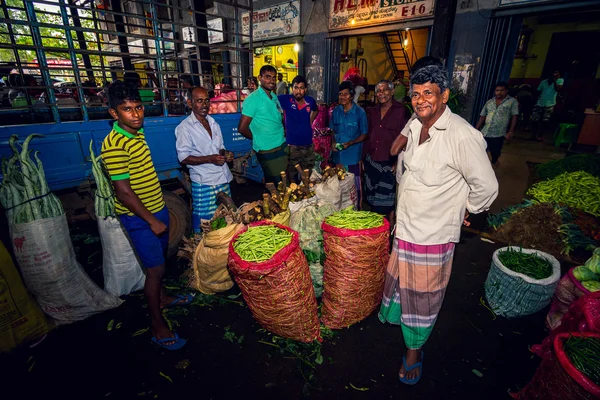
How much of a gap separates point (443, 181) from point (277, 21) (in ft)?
42.6

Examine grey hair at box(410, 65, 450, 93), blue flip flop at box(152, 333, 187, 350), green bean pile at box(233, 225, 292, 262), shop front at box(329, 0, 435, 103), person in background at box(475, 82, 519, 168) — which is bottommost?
blue flip flop at box(152, 333, 187, 350)

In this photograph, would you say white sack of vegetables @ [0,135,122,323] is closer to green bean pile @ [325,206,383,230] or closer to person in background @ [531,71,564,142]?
green bean pile @ [325,206,383,230]

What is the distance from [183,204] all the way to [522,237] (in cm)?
521

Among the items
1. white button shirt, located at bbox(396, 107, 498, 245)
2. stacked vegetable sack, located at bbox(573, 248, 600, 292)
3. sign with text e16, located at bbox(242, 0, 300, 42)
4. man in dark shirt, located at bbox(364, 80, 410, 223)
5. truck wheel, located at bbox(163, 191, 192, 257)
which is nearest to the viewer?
white button shirt, located at bbox(396, 107, 498, 245)

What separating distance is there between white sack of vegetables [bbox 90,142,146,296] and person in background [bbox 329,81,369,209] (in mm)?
3362

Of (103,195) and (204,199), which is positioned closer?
(103,195)

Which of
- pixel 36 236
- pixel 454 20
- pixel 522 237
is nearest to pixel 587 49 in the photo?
pixel 454 20

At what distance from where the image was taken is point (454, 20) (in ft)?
26.2

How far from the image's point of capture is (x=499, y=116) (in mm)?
6770

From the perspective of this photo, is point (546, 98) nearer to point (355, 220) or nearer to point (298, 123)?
point (298, 123)

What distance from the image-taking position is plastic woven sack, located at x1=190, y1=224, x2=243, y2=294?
316 cm

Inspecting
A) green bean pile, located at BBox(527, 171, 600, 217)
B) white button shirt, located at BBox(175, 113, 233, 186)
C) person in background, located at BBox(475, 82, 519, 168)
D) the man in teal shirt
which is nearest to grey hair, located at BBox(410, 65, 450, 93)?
white button shirt, located at BBox(175, 113, 233, 186)

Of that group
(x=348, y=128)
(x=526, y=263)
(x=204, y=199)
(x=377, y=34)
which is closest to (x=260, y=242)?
(x=204, y=199)

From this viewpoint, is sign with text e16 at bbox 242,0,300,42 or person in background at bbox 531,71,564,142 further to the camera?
sign with text e16 at bbox 242,0,300,42
